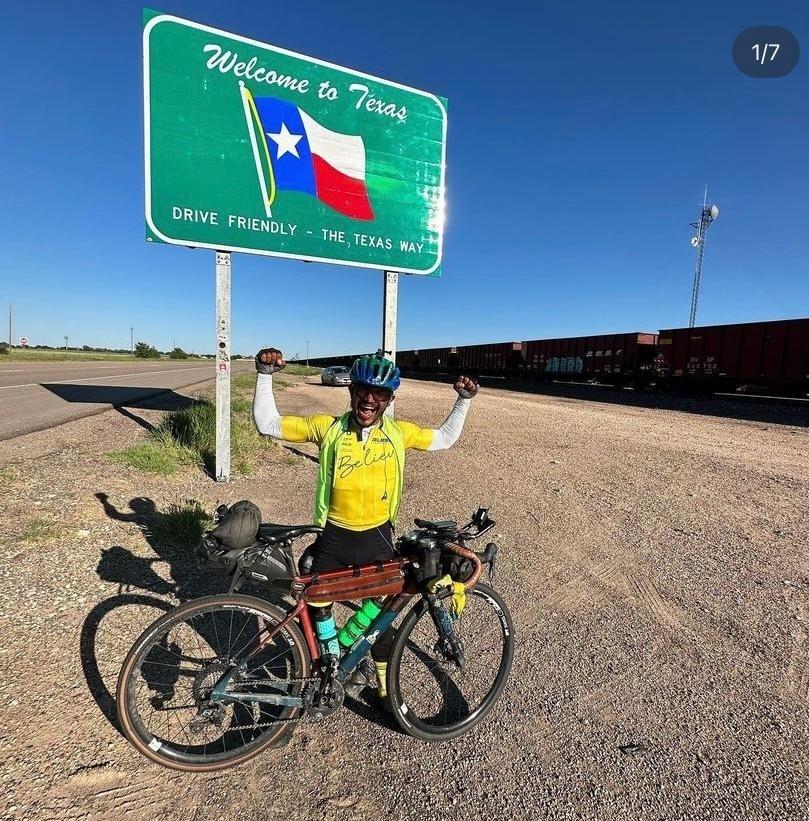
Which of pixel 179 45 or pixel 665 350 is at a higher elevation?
pixel 179 45

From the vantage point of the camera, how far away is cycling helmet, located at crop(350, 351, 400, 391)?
7.47 ft

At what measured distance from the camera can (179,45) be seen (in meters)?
6.29

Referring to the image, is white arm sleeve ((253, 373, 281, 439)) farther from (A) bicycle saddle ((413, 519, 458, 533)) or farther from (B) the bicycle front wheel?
(B) the bicycle front wheel

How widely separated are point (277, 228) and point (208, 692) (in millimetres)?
6406

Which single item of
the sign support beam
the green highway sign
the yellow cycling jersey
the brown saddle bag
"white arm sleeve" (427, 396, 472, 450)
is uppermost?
the green highway sign

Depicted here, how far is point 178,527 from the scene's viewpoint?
453cm

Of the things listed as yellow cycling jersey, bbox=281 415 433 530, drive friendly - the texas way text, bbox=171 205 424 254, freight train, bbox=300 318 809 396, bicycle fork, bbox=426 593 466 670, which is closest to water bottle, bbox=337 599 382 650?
bicycle fork, bbox=426 593 466 670

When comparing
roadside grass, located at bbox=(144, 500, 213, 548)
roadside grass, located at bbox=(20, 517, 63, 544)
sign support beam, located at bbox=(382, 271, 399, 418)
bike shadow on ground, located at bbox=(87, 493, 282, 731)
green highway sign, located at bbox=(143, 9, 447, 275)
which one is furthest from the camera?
sign support beam, located at bbox=(382, 271, 399, 418)

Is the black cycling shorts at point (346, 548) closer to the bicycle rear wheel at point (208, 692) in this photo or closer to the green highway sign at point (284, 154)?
the bicycle rear wheel at point (208, 692)

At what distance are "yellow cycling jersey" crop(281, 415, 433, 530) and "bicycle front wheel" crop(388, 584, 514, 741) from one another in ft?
1.76

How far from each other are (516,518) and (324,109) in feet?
22.0

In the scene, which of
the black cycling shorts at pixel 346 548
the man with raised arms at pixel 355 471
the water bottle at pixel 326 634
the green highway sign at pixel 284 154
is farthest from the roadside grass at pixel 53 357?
the water bottle at pixel 326 634

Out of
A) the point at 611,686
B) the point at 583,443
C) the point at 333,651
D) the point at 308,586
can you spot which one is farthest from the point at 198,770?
the point at 583,443

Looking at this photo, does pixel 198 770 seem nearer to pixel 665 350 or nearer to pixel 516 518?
pixel 516 518
